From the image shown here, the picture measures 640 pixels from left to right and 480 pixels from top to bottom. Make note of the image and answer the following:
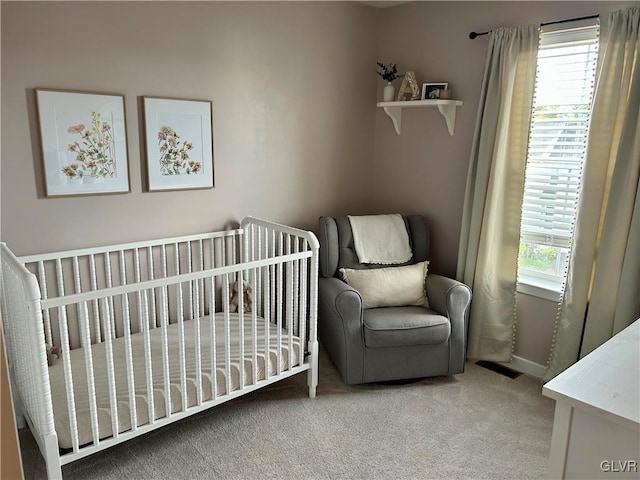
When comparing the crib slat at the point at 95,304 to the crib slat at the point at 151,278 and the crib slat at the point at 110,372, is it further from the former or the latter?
the crib slat at the point at 110,372

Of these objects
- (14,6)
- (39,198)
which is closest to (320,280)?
(39,198)

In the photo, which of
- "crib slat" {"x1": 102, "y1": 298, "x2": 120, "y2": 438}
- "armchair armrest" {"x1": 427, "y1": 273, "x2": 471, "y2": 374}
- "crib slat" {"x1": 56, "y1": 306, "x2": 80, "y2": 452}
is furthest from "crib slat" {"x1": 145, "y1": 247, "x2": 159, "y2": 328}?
"armchair armrest" {"x1": 427, "y1": 273, "x2": 471, "y2": 374}

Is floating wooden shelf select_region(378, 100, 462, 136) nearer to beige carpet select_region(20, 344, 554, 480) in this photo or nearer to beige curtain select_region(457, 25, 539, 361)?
beige curtain select_region(457, 25, 539, 361)

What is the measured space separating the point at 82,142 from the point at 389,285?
194 centimetres

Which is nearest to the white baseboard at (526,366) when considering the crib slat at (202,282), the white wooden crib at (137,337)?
the white wooden crib at (137,337)

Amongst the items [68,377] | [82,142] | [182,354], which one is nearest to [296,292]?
[182,354]

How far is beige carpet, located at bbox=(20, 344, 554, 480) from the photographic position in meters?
2.24

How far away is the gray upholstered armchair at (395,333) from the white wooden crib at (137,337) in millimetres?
199

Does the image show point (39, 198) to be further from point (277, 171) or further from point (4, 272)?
point (277, 171)

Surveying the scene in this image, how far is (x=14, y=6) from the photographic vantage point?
2.25m

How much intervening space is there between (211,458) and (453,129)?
253cm

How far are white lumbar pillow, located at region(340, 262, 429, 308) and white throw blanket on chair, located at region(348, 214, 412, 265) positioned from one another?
17cm

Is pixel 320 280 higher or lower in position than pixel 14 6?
lower

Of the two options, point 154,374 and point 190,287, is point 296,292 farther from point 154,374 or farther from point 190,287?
point 154,374
